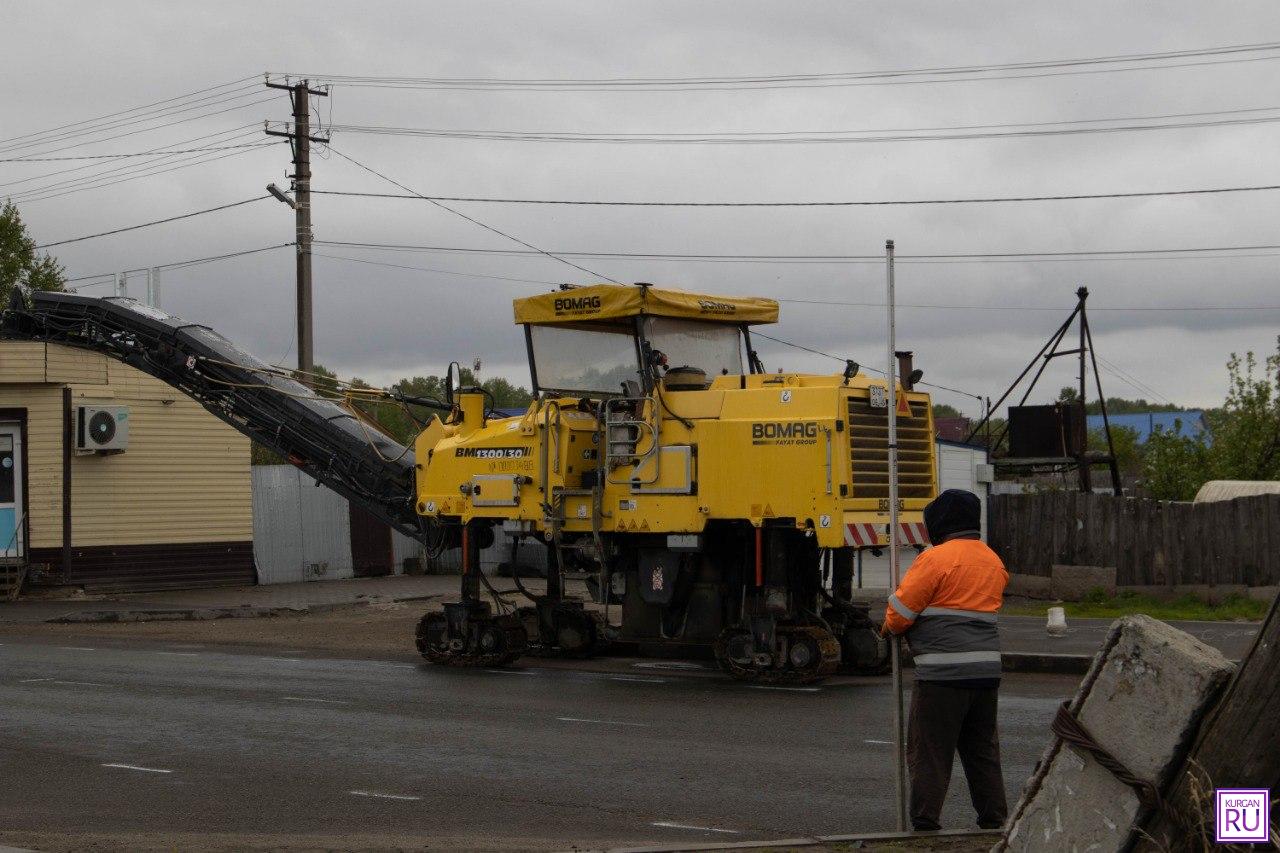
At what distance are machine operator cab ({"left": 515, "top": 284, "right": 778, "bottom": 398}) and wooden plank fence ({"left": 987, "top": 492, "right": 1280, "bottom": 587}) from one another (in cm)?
1014

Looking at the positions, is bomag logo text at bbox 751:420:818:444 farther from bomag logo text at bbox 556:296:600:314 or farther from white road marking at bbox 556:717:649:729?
white road marking at bbox 556:717:649:729

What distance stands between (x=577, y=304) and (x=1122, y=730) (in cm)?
1125

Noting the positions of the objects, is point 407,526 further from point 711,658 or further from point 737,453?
point 737,453

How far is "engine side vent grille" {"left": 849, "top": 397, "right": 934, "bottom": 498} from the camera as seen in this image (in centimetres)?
1489

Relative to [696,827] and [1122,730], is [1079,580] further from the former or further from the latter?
[1122,730]

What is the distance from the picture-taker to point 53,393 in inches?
1075

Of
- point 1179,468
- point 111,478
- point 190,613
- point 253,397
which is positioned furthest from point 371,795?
point 1179,468

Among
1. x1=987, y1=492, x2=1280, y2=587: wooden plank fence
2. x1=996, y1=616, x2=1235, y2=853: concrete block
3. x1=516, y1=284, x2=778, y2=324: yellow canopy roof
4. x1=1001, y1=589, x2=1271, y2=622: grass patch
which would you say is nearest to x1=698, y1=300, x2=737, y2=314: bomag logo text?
x1=516, y1=284, x2=778, y2=324: yellow canopy roof

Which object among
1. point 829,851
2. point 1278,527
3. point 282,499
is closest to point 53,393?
point 282,499

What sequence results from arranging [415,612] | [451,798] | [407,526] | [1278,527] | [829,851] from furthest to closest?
1. [415,612]
2. [1278,527]
3. [407,526]
4. [451,798]
5. [829,851]

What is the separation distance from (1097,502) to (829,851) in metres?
19.4

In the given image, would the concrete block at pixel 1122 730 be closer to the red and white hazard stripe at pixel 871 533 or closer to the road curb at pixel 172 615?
the red and white hazard stripe at pixel 871 533

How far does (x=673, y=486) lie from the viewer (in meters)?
15.7

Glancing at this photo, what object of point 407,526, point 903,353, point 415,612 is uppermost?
point 903,353
